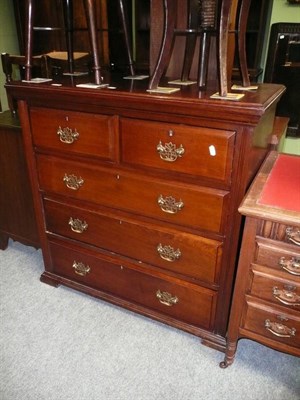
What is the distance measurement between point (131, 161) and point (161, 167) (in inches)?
4.7

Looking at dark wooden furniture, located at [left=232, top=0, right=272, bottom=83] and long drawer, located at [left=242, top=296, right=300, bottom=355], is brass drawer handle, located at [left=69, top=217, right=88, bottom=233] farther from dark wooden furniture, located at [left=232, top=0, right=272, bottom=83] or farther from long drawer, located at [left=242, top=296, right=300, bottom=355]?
dark wooden furniture, located at [left=232, top=0, right=272, bottom=83]

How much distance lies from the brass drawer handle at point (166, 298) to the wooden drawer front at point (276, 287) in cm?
37

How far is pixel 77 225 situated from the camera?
4.76 ft

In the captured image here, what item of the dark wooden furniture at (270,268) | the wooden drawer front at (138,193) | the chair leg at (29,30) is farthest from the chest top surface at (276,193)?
the chair leg at (29,30)

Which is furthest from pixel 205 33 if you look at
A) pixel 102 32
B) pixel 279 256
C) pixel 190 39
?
pixel 102 32

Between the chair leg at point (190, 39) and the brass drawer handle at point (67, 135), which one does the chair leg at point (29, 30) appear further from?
the chair leg at point (190, 39)

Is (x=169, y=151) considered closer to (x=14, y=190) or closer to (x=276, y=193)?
(x=276, y=193)

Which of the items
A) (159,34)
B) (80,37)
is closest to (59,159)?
(159,34)

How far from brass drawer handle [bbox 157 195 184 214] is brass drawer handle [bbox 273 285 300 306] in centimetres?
41

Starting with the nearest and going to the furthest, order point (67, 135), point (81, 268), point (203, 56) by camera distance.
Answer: point (203, 56) → point (67, 135) → point (81, 268)

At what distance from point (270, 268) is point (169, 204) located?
1.29ft

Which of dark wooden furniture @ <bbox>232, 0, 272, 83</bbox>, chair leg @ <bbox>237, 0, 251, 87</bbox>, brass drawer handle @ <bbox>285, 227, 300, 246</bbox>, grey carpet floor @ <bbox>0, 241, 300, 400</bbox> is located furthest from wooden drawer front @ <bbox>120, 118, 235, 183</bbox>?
dark wooden furniture @ <bbox>232, 0, 272, 83</bbox>

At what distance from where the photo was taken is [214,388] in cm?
120

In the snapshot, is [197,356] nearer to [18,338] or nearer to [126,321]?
[126,321]
